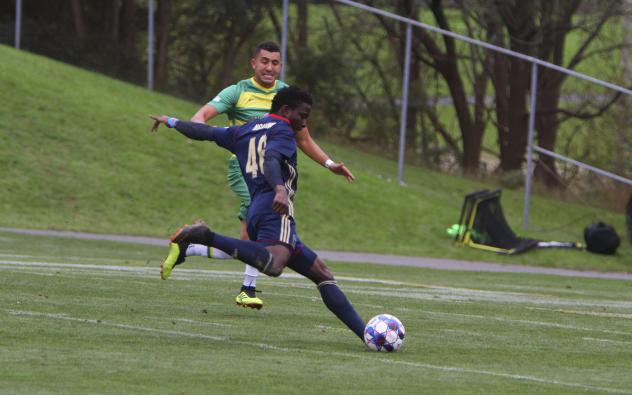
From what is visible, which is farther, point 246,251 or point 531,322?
point 531,322

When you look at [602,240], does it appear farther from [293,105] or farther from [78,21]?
[293,105]

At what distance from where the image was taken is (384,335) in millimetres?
9328

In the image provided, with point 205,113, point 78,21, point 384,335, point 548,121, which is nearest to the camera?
point 384,335

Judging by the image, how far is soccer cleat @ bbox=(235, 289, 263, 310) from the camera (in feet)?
37.6

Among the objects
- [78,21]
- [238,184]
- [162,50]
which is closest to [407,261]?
[162,50]

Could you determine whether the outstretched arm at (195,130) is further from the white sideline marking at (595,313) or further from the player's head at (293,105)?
the white sideline marking at (595,313)

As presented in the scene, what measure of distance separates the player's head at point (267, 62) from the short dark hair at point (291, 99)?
2.32 metres

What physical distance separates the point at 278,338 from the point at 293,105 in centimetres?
164

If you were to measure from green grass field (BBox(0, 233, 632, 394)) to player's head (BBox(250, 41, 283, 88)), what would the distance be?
2007mm

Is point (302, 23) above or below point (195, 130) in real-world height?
above

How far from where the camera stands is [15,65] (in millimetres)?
31344

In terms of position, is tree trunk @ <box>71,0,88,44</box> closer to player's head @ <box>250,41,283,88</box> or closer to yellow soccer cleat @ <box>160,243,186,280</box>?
player's head @ <box>250,41,283,88</box>

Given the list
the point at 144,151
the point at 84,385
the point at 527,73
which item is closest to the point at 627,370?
the point at 84,385

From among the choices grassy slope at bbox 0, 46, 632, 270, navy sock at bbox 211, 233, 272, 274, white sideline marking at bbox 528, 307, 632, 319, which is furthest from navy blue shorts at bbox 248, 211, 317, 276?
grassy slope at bbox 0, 46, 632, 270
